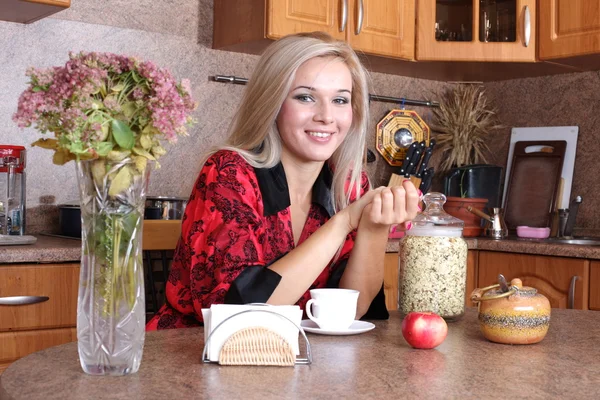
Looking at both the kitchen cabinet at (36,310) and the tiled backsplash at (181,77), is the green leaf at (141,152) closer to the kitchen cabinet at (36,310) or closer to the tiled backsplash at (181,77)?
the kitchen cabinet at (36,310)

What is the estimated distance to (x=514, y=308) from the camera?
1253mm

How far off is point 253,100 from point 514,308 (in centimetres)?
82

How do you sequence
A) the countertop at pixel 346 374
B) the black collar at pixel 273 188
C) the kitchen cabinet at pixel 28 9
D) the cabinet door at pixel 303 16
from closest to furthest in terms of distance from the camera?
the countertop at pixel 346 374 → the black collar at pixel 273 188 → the kitchen cabinet at pixel 28 9 → the cabinet door at pixel 303 16

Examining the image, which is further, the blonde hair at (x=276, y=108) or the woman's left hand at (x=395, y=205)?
the blonde hair at (x=276, y=108)

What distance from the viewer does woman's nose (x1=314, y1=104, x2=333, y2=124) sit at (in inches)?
70.7

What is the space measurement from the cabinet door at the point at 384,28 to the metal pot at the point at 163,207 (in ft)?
3.00

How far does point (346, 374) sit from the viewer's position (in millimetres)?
1038

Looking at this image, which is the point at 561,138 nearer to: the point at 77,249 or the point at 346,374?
the point at 77,249

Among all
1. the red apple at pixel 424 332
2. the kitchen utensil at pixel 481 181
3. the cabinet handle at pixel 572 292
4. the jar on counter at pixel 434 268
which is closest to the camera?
the red apple at pixel 424 332

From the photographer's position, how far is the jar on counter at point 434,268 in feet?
4.63

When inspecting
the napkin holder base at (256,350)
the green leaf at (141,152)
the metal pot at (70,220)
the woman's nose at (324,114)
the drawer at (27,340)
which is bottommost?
the drawer at (27,340)

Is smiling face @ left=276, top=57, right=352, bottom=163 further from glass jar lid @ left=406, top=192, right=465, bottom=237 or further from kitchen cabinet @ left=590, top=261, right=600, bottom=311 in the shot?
kitchen cabinet @ left=590, top=261, right=600, bottom=311

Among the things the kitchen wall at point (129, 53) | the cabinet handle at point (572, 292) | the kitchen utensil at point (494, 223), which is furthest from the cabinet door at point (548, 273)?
the kitchen wall at point (129, 53)

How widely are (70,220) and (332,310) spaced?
4.89 ft
